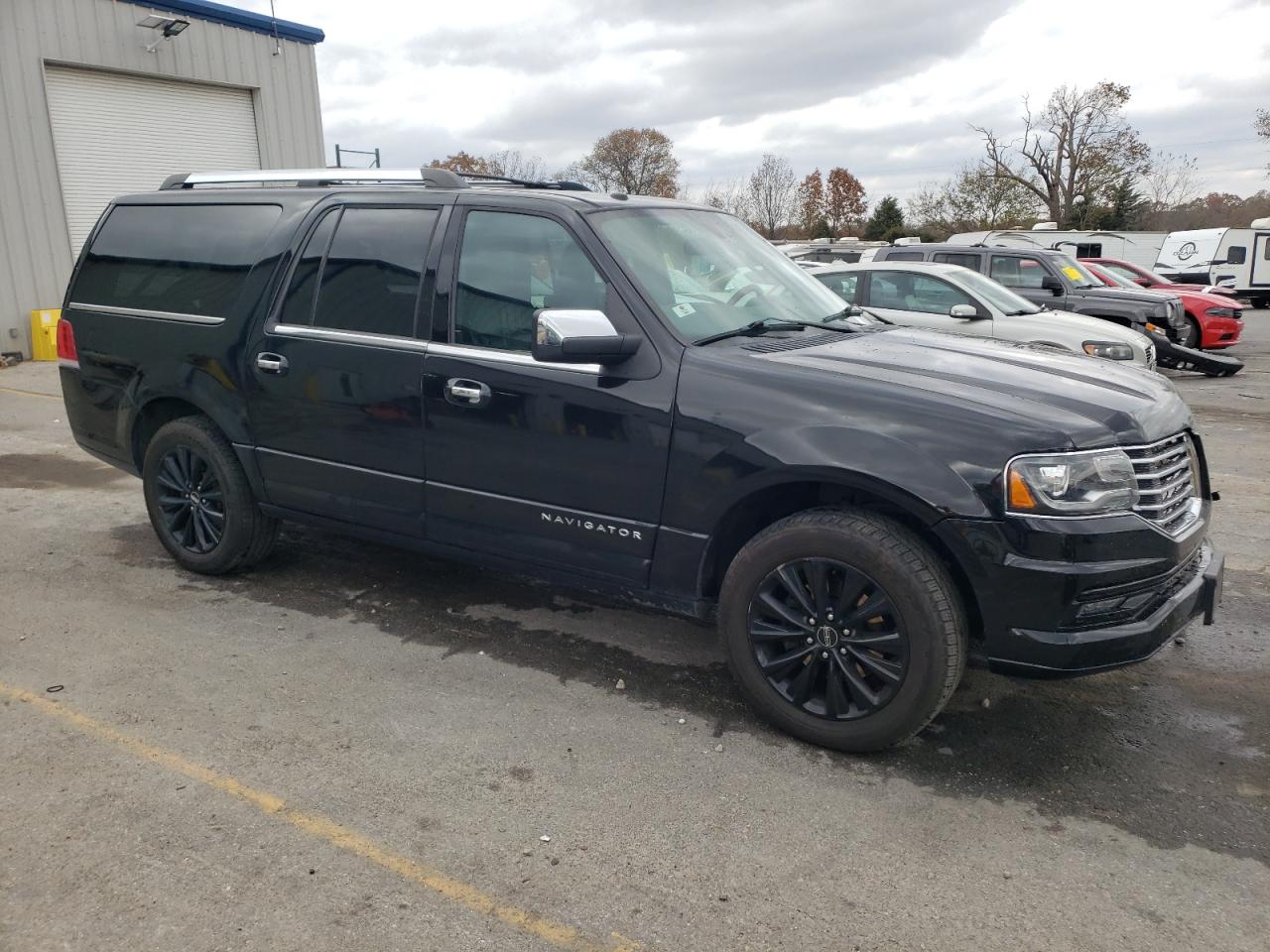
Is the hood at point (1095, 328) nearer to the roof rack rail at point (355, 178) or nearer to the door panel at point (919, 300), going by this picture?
the door panel at point (919, 300)

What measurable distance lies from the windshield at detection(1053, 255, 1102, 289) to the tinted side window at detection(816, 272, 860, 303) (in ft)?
12.9

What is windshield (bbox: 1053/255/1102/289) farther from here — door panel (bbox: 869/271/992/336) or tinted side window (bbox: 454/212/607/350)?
tinted side window (bbox: 454/212/607/350)

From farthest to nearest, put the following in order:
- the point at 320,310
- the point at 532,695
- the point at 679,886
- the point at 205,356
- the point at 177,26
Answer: the point at 177,26 → the point at 205,356 → the point at 320,310 → the point at 532,695 → the point at 679,886

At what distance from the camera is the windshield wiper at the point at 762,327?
3639 mm

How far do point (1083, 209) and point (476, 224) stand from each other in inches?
2095

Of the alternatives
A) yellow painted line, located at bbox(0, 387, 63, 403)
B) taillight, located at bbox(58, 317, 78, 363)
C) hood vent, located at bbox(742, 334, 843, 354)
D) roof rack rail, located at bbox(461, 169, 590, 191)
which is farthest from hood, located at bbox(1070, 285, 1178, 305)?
yellow painted line, located at bbox(0, 387, 63, 403)

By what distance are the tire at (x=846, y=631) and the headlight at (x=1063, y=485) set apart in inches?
14.0

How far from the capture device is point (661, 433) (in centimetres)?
346

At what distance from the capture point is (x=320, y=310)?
4.35 metres

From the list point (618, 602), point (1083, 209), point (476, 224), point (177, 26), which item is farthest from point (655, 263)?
point (1083, 209)

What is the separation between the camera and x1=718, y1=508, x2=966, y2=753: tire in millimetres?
3074

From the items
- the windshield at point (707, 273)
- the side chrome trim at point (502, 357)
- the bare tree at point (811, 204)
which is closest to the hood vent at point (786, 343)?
the windshield at point (707, 273)

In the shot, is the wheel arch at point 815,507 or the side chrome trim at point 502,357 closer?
the wheel arch at point 815,507

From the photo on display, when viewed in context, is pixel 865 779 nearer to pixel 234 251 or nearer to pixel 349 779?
pixel 349 779
